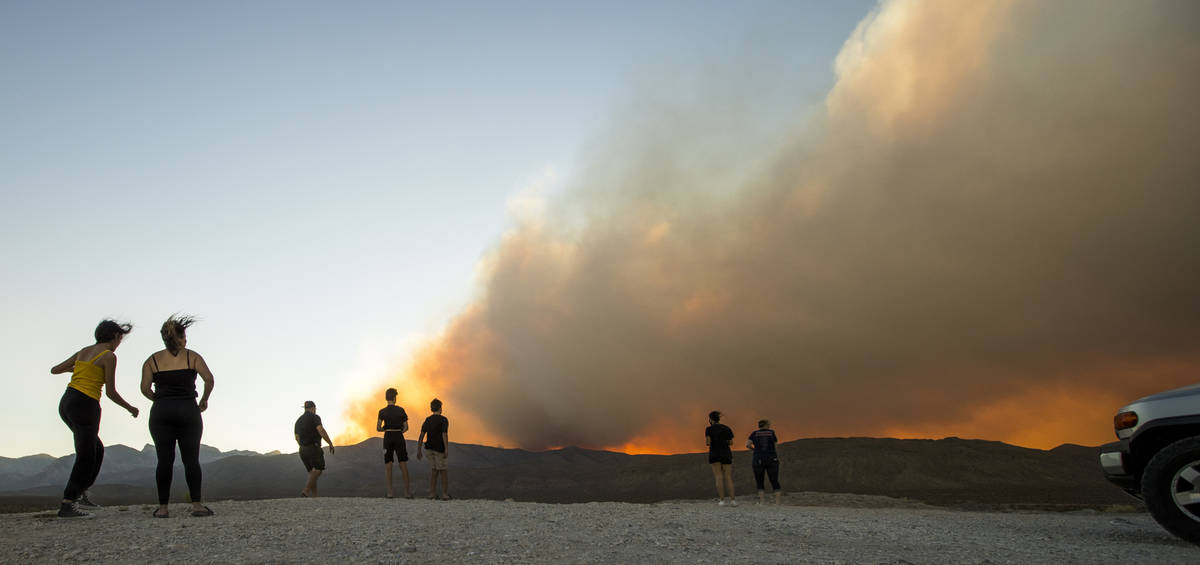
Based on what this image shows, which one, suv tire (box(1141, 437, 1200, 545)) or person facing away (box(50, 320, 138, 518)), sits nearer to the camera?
suv tire (box(1141, 437, 1200, 545))

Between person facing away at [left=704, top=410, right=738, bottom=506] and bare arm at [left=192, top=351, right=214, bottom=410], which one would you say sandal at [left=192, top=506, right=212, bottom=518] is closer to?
bare arm at [left=192, top=351, right=214, bottom=410]

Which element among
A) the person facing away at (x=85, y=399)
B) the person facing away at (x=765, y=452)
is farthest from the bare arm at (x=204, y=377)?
the person facing away at (x=765, y=452)

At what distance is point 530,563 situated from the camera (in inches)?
275

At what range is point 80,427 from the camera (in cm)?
952

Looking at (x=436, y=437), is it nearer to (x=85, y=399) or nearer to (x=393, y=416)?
(x=393, y=416)

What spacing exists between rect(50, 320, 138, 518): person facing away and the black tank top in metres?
0.71

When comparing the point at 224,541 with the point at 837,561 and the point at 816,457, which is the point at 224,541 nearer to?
the point at 837,561

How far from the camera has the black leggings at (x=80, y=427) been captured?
31.0 feet

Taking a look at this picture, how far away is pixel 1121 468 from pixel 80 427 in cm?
1390

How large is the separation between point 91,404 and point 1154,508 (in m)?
13.9

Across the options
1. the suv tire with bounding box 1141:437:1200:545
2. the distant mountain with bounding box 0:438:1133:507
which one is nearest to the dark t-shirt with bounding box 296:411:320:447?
the suv tire with bounding box 1141:437:1200:545

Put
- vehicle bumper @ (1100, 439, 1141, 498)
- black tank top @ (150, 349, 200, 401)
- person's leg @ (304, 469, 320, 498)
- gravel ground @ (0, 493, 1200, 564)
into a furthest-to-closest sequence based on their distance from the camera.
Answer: person's leg @ (304, 469, 320, 498)
vehicle bumper @ (1100, 439, 1141, 498)
black tank top @ (150, 349, 200, 401)
gravel ground @ (0, 493, 1200, 564)

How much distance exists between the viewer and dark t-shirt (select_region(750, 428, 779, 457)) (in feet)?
63.8

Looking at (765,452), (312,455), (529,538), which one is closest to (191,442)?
(529,538)
